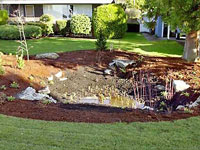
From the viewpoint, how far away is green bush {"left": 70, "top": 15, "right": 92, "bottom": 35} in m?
20.0

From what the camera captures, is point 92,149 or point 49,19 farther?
point 49,19

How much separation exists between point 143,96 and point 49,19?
1574 centimetres

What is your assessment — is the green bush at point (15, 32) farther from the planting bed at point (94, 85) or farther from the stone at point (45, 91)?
the stone at point (45, 91)

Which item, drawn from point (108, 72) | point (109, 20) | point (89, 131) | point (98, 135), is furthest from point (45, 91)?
point (109, 20)

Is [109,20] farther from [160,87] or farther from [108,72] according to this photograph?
[160,87]

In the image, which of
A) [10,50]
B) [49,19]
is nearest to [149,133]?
[10,50]

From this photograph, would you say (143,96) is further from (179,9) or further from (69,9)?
(69,9)

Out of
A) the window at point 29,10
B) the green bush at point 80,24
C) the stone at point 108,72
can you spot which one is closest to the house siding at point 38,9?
the window at point 29,10

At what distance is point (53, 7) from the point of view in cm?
2517

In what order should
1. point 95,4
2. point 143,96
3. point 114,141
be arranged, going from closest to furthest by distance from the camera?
point 114,141 < point 143,96 < point 95,4

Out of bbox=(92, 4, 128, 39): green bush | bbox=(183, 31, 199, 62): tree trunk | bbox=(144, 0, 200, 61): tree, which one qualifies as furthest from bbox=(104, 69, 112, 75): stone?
bbox=(92, 4, 128, 39): green bush

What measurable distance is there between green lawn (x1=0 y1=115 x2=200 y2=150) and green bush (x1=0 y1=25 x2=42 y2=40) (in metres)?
14.7

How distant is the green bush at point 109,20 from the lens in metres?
19.0

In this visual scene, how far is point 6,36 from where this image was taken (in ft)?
60.2
